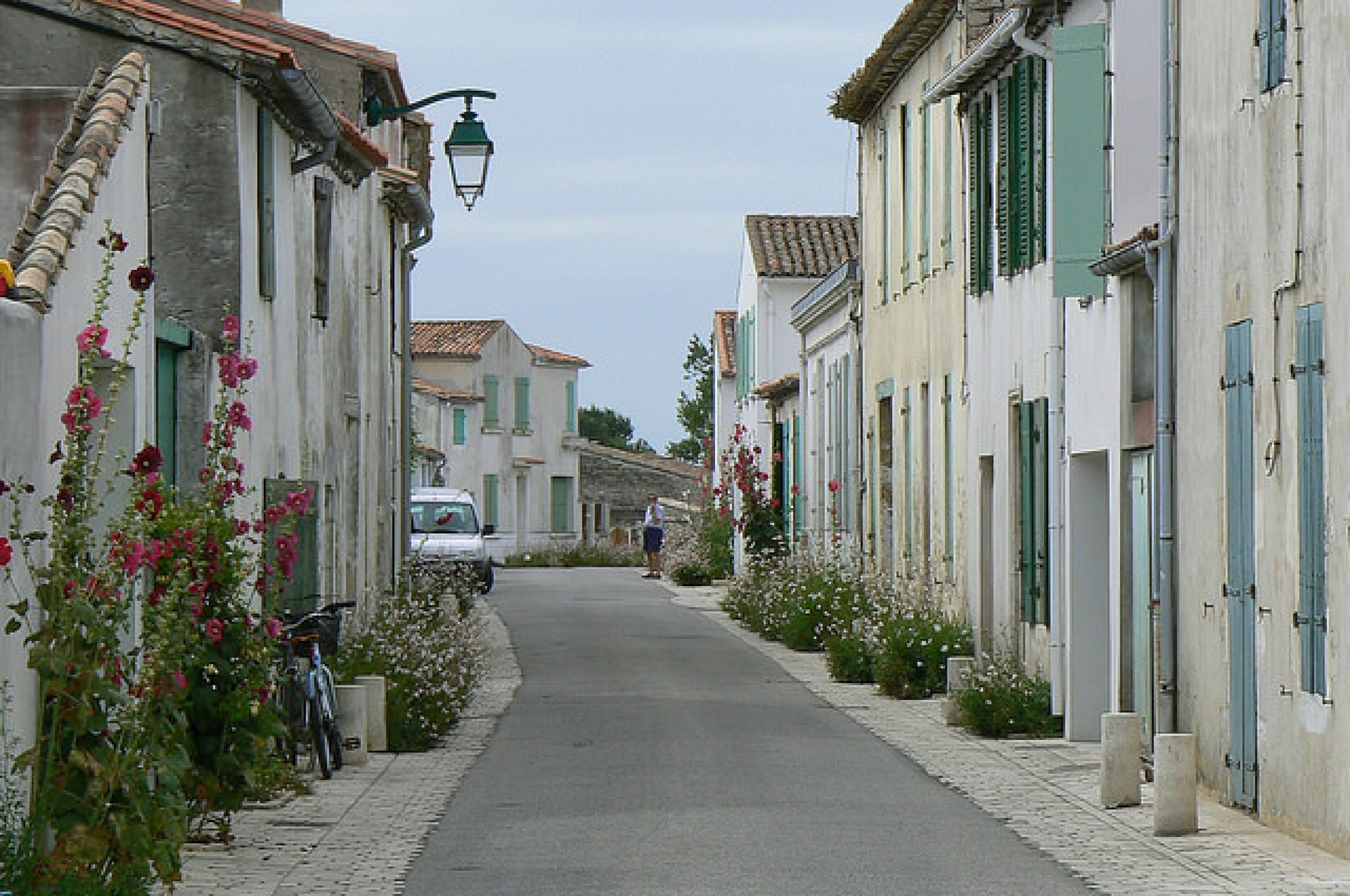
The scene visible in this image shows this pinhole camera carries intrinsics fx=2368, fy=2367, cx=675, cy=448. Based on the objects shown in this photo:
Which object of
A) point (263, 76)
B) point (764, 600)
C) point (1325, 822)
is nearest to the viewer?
point (1325, 822)

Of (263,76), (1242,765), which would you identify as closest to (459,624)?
(263,76)

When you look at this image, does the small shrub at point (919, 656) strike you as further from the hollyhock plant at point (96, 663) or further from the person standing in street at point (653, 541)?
the person standing in street at point (653, 541)

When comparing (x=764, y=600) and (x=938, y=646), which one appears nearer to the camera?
(x=938, y=646)

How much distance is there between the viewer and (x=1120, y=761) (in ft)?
43.6

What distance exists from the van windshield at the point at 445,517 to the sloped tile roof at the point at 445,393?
21.5 meters

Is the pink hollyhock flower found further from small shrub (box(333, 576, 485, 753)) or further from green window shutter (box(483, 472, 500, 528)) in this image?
green window shutter (box(483, 472, 500, 528))

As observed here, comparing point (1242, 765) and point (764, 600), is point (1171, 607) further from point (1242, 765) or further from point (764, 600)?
point (764, 600)

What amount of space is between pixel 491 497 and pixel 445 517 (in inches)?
998

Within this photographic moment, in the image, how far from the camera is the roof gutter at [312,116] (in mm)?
16656

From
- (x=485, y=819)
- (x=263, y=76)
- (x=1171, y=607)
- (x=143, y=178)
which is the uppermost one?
(x=263, y=76)

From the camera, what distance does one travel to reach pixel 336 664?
56.6 feet

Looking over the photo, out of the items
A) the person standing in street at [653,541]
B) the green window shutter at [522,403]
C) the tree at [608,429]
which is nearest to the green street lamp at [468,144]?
the person standing in street at [653,541]

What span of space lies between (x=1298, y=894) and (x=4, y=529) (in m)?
5.51

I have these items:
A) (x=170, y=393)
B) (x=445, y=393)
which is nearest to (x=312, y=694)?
(x=170, y=393)
